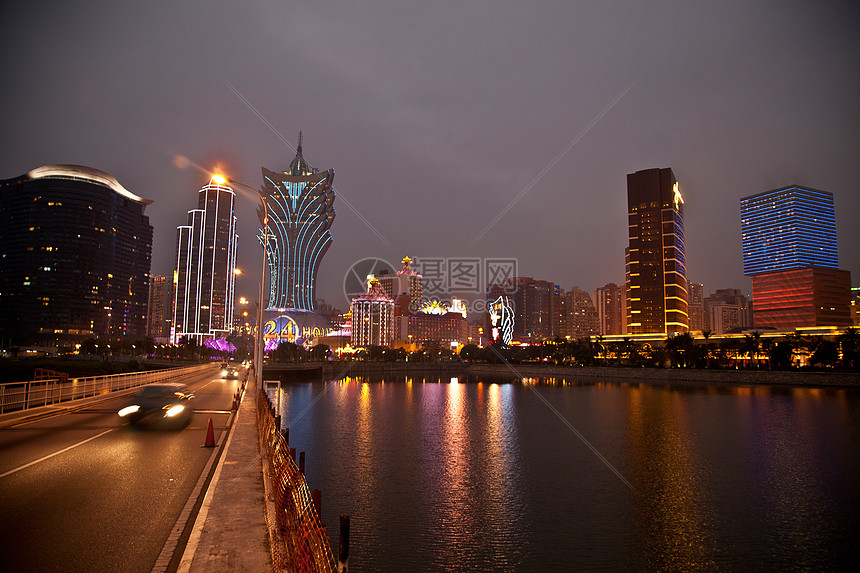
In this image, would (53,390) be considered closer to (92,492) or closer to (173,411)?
(173,411)

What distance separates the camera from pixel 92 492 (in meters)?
11.6

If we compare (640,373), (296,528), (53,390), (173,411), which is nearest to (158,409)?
(173,411)

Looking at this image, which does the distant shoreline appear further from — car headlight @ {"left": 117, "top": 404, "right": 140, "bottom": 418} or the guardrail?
car headlight @ {"left": 117, "top": 404, "right": 140, "bottom": 418}

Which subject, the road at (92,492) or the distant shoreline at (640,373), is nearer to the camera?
the road at (92,492)

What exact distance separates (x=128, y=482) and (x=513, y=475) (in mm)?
15157

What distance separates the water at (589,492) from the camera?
46.6 feet

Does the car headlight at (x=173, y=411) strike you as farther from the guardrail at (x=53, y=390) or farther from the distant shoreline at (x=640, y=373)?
the distant shoreline at (x=640, y=373)

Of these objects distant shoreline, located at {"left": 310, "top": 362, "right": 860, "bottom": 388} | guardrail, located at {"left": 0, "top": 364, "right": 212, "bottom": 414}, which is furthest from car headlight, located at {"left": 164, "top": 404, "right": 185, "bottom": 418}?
distant shoreline, located at {"left": 310, "top": 362, "right": 860, "bottom": 388}

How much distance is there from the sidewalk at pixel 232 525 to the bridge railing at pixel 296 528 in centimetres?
27

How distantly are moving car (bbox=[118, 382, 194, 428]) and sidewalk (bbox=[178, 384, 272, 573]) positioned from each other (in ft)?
28.0

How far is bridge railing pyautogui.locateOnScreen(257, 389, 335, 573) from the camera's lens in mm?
6652

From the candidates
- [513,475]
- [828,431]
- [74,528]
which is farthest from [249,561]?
[828,431]

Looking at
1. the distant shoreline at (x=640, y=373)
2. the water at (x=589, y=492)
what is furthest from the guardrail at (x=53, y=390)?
the distant shoreline at (x=640, y=373)

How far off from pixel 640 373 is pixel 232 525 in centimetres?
10955
